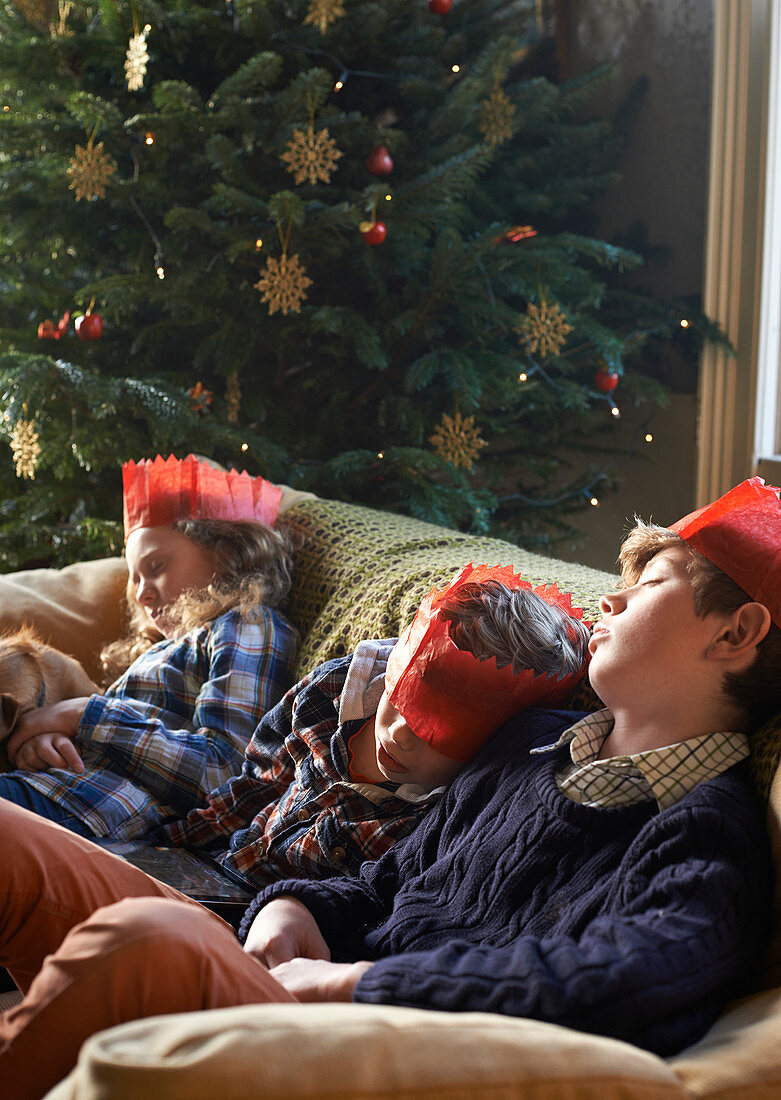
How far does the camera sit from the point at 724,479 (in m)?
2.79

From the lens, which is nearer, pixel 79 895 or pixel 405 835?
pixel 79 895

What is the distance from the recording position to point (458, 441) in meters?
2.62

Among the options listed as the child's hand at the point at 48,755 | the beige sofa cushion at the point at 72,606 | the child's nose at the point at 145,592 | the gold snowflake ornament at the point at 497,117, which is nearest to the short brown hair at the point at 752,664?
the child's hand at the point at 48,755

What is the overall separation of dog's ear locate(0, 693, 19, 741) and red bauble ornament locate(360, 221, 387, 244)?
4.33 feet

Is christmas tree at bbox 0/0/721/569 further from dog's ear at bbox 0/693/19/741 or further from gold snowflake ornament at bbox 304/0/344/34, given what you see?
dog's ear at bbox 0/693/19/741

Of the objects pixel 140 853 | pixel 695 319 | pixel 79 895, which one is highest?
pixel 695 319

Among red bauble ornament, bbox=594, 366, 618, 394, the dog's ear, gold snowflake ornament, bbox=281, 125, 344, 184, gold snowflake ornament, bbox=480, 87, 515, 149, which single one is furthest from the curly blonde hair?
gold snowflake ornament, bbox=480, 87, 515, 149

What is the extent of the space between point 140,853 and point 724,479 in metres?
2.02

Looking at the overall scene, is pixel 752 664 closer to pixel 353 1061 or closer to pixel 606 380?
pixel 353 1061

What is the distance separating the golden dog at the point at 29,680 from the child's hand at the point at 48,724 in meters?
0.02

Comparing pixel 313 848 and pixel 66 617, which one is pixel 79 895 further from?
pixel 66 617

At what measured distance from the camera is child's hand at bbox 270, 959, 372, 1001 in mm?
882

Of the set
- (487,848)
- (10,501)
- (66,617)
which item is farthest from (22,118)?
(487,848)

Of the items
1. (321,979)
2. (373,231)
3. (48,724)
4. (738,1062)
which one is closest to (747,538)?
(738,1062)
